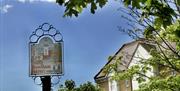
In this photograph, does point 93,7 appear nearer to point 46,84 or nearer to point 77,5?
point 77,5

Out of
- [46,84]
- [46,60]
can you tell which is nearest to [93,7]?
[46,84]

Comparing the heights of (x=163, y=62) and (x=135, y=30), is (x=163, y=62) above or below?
below

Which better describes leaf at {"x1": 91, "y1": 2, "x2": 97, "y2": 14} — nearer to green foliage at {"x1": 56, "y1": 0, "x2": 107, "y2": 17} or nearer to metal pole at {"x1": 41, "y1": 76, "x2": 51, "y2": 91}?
green foliage at {"x1": 56, "y1": 0, "x2": 107, "y2": 17}

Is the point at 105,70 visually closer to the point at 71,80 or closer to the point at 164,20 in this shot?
the point at 164,20

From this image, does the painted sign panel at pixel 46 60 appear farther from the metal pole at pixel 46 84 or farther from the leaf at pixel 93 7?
the leaf at pixel 93 7

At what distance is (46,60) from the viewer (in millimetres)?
7723

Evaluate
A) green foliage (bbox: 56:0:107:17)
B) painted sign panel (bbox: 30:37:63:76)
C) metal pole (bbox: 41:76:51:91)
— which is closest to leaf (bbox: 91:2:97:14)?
green foliage (bbox: 56:0:107:17)

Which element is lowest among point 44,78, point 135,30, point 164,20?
point 44,78

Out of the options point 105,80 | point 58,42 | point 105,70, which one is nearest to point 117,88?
point 105,80

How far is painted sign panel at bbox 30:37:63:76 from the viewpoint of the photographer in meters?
7.64

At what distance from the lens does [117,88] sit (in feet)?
168

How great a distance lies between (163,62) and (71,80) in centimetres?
2399

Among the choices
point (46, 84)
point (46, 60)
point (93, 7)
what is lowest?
point (46, 84)

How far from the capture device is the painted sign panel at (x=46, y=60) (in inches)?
301
